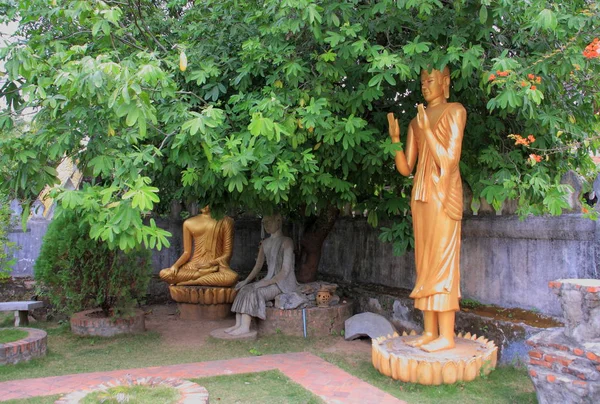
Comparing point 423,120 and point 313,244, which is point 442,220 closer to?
point 423,120

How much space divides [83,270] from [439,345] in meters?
5.08

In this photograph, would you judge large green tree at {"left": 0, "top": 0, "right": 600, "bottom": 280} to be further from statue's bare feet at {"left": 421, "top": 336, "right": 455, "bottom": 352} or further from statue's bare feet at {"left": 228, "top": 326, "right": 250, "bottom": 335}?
statue's bare feet at {"left": 228, "top": 326, "right": 250, "bottom": 335}

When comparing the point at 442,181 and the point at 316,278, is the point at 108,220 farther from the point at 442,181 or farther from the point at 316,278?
the point at 316,278

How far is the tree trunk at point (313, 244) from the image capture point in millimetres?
9188

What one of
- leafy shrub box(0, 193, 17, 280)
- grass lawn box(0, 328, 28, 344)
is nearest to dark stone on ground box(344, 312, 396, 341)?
grass lawn box(0, 328, 28, 344)

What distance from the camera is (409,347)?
609cm

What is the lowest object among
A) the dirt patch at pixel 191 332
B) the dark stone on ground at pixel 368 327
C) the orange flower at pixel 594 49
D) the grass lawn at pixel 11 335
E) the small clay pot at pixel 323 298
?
the dirt patch at pixel 191 332

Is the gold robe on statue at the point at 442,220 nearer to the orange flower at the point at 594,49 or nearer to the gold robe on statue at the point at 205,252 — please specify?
the orange flower at the point at 594,49

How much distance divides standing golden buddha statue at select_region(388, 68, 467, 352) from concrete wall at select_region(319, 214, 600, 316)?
0.90m

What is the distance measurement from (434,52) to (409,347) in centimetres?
304

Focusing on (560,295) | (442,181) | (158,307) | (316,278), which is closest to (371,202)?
(442,181)

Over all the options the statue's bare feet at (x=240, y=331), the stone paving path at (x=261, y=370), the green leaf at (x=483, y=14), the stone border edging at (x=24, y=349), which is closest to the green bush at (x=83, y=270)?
the stone border edging at (x=24, y=349)

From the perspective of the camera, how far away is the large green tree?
196 inches

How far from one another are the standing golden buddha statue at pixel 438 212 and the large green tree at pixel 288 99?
36cm
